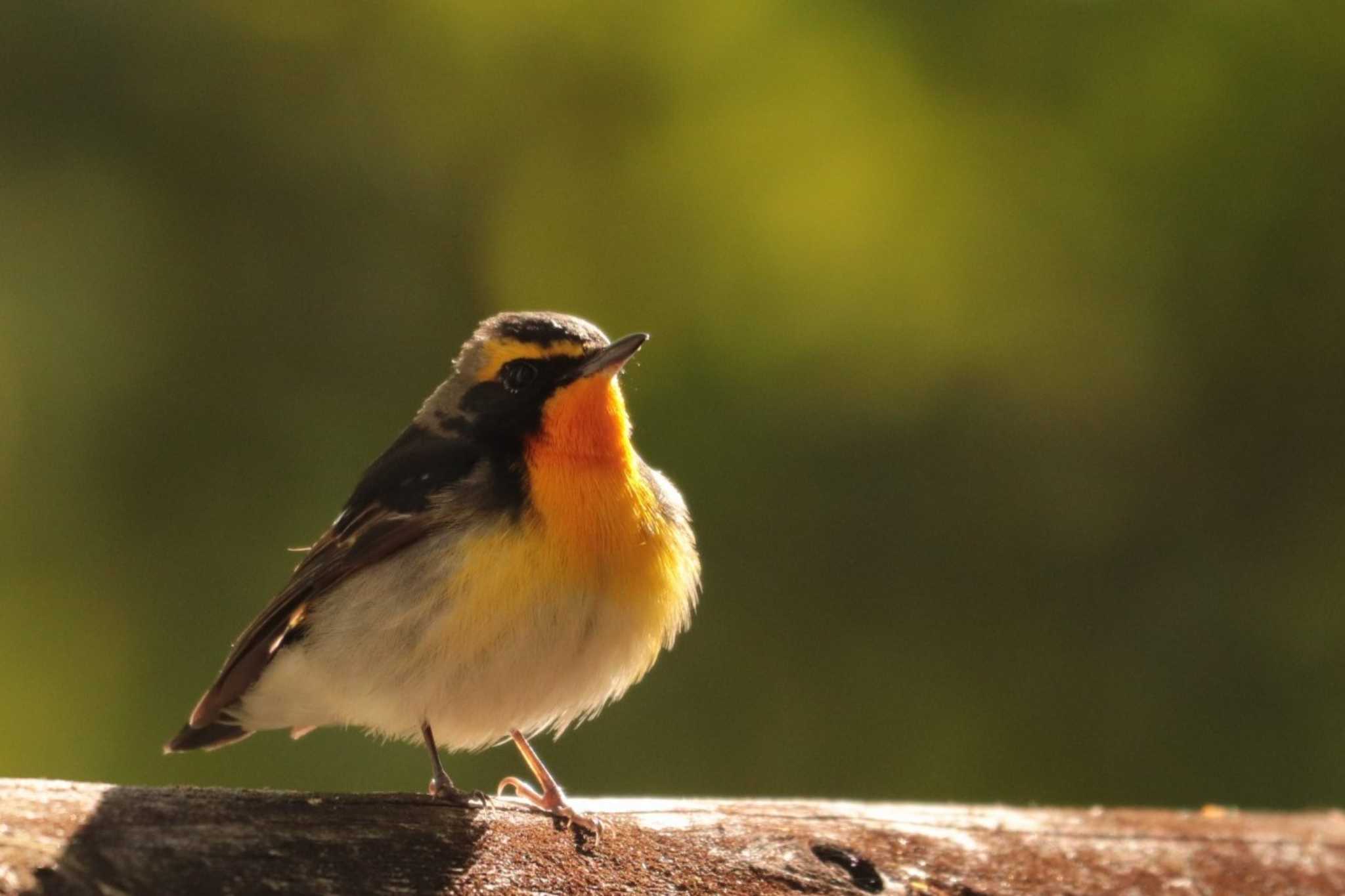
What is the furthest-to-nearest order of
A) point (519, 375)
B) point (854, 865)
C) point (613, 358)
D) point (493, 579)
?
point (519, 375)
point (613, 358)
point (493, 579)
point (854, 865)

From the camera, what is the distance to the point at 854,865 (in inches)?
144

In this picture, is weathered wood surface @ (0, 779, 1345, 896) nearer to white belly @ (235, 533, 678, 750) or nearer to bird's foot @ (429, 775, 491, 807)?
bird's foot @ (429, 775, 491, 807)

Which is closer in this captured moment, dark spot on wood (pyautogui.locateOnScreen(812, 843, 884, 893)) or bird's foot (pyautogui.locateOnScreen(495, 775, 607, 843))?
bird's foot (pyautogui.locateOnScreen(495, 775, 607, 843))

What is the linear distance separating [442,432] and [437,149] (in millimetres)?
1095

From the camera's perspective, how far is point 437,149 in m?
5.21

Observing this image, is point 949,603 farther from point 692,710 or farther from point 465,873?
point 465,873

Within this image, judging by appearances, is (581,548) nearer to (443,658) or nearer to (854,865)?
(443,658)

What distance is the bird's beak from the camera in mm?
4168

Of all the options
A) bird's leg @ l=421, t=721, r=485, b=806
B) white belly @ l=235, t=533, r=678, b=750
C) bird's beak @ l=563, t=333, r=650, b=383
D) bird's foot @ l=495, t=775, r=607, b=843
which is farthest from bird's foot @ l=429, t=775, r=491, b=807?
bird's beak @ l=563, t=333, r=650, b=383

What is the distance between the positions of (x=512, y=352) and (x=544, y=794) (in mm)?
1104

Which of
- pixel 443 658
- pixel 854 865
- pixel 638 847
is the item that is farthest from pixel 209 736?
pixel 854 865

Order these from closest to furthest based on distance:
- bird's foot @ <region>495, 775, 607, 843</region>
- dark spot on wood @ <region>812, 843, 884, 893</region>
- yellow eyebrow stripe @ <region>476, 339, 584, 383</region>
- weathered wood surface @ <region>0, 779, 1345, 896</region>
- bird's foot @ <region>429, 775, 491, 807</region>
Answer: weathered wood surface @ <region>0, 779, 1345, 896</region>
bird's foot @ <region>429, 775, 491, 807</region>
bird's foot @ <region>495, 775, 607, 843</region>
dark spot on wood @ <region>812, 843, 884, 893</region>
yellow eyebrow stripe @ <region>476, 339, 584, 383</region>

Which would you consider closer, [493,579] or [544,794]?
[493,579]

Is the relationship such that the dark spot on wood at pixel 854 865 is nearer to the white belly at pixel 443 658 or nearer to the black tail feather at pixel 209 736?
the white belly at pixel 443 658
